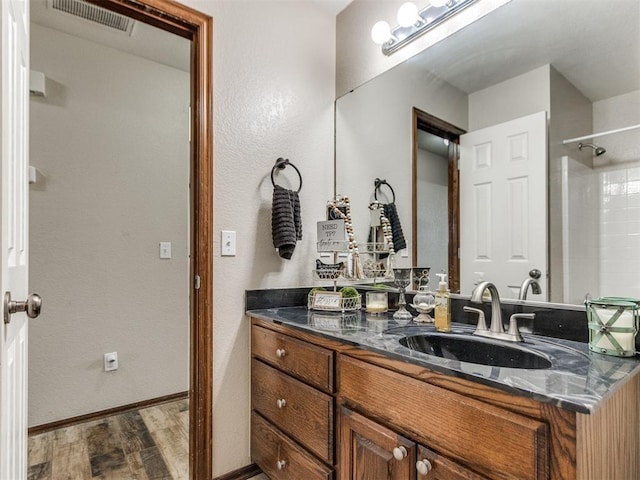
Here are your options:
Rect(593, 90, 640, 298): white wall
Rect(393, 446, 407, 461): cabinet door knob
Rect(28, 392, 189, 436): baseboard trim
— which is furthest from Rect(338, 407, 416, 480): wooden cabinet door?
Rect(28, 392, 189, 436): baseboard trim

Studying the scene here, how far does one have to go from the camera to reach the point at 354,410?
1.16 metres

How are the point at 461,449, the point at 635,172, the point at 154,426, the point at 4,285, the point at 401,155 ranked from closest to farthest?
the point at 4,285, the point at 461,449, the point at 635,172, the point at 401,155, the point at 154,426

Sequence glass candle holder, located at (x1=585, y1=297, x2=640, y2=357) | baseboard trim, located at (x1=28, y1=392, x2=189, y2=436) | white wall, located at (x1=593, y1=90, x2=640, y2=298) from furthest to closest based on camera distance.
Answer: baseboard trim, located at (x1=28, y1=392, x2=189, y2=436) < white wall, located at (x1=593, y1=90, x2=640, y2=298) < glass candle holder, located at (x1=585, y1=297, x2=640, y2=357)

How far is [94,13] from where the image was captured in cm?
209

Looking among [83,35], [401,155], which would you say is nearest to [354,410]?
[401,155]

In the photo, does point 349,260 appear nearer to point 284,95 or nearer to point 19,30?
point 284,95

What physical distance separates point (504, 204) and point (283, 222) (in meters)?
0.95

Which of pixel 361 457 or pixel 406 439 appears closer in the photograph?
pixel 406 439

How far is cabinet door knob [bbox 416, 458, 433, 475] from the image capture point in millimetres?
919

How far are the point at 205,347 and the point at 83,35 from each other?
212 centimetres

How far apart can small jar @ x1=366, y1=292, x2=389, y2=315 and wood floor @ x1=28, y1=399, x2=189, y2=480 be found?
1.20 metres

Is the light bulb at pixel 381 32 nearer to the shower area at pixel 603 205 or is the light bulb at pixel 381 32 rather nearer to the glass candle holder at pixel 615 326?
the shower area at pixel 603 205

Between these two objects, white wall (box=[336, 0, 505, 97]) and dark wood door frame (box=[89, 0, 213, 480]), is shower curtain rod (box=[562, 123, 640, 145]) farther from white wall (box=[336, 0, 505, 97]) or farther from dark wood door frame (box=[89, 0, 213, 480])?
dark wood door frame (box=[89, 0, 213, 480])

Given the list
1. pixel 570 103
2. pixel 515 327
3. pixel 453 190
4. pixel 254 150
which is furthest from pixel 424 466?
pixel 254 150
